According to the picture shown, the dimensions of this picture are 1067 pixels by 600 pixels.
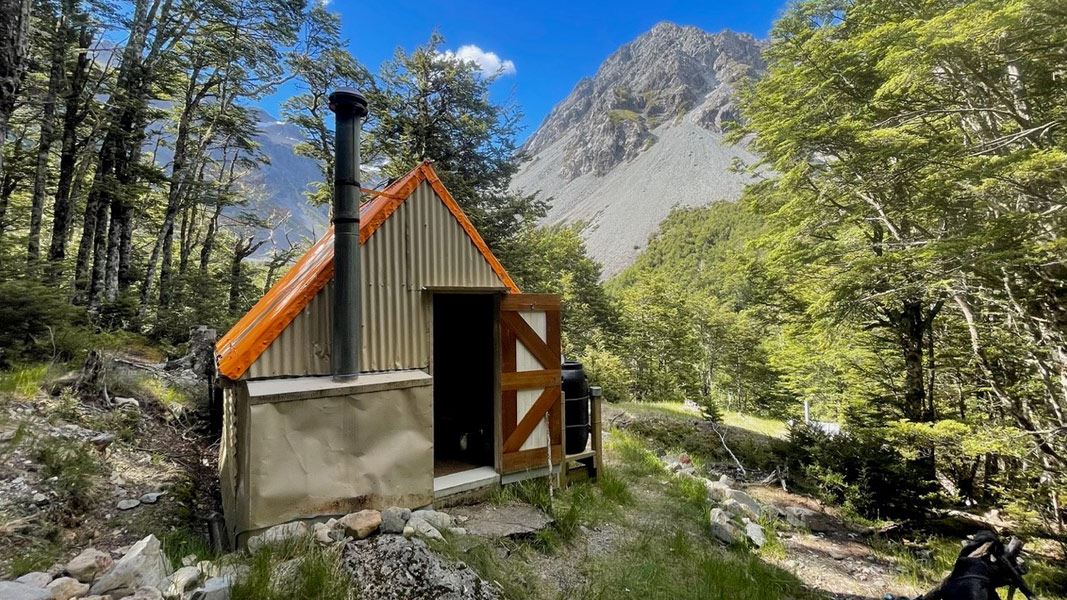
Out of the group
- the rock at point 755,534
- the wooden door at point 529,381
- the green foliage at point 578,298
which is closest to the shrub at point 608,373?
the green foliage at point 578,298

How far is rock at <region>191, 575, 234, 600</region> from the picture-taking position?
2.53 m

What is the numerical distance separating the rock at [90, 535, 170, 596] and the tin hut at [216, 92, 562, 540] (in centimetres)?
61

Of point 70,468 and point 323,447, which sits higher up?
point 323,447

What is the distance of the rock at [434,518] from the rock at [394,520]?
88 millimetres

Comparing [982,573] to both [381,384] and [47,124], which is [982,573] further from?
[47,124]

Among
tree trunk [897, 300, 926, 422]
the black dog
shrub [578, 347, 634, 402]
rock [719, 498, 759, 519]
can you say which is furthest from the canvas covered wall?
shrub [578, 347, 634, 402]

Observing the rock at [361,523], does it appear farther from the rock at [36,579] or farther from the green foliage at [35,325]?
the green foliage at [35,325]

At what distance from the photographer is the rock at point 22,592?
7.72 ft

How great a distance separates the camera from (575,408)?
621cm

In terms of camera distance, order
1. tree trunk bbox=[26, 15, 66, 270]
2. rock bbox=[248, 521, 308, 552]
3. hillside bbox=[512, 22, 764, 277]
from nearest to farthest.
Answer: rock bbox=[248, 521, 308, 552] < tree trunk bbox=[26, 15, 66, 270] < hillside bbox=[512, 22, 764, 277]

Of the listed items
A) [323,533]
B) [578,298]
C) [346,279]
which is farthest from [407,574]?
[578,298]

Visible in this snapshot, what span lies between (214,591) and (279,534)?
0.83 metres

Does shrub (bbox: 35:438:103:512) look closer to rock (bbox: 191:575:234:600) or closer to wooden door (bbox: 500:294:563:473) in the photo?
rock (bbox: 191:575:234:600)

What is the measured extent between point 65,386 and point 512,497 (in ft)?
19.4
